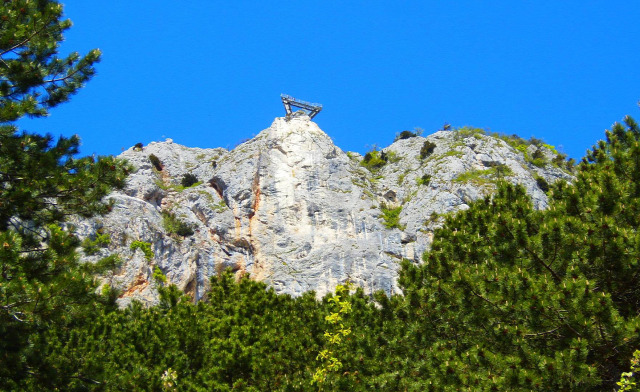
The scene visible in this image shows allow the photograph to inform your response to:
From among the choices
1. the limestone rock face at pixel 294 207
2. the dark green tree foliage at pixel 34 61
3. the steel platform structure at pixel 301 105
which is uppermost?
the steel platform structure at pixel 301 105

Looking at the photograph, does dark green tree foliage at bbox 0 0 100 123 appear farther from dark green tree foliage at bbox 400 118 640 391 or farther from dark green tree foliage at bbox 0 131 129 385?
dark green tree foliage at bbox 400 118 640 391

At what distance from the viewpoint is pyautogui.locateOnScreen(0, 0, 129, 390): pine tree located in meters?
9.85

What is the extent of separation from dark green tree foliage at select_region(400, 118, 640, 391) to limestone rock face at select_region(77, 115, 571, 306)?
2724 centimetres

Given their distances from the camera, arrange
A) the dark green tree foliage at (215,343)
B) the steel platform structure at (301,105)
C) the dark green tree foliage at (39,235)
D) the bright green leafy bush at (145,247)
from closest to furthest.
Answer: the dark green tree foliage at (39,235), the dark green tree foliage at (215,343), the bright green leafy bush at (145,247), the steel platform structure at (301,105)

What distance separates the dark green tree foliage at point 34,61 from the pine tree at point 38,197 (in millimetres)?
19

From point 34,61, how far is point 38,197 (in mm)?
2670

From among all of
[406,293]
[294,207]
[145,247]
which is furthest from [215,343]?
[294,207]

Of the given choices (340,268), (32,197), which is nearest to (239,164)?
(340,268)

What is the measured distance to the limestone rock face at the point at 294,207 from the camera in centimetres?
4209

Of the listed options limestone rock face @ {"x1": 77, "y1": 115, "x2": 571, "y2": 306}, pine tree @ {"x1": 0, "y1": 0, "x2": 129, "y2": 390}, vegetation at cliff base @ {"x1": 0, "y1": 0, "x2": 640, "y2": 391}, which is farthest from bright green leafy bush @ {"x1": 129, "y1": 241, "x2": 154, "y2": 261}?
pine tree @ {"x1": 0, "y1": 0, "x2": 129, "y2": 390}

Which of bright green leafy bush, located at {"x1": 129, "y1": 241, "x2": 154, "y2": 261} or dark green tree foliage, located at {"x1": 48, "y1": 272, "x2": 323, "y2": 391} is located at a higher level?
bright green leafy bush, located at {"x1": 129, "y1": 241, "x2": 154, "y2": 261}

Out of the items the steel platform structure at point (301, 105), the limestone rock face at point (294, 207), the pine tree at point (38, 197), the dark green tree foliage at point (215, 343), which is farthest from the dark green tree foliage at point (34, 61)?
the steel platform structure at point (301, 105)

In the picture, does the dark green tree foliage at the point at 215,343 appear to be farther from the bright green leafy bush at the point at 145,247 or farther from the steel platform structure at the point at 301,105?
the steel platform structure at the point at 301,105

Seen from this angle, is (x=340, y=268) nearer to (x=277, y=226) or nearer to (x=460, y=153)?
(x=277, y=226)
